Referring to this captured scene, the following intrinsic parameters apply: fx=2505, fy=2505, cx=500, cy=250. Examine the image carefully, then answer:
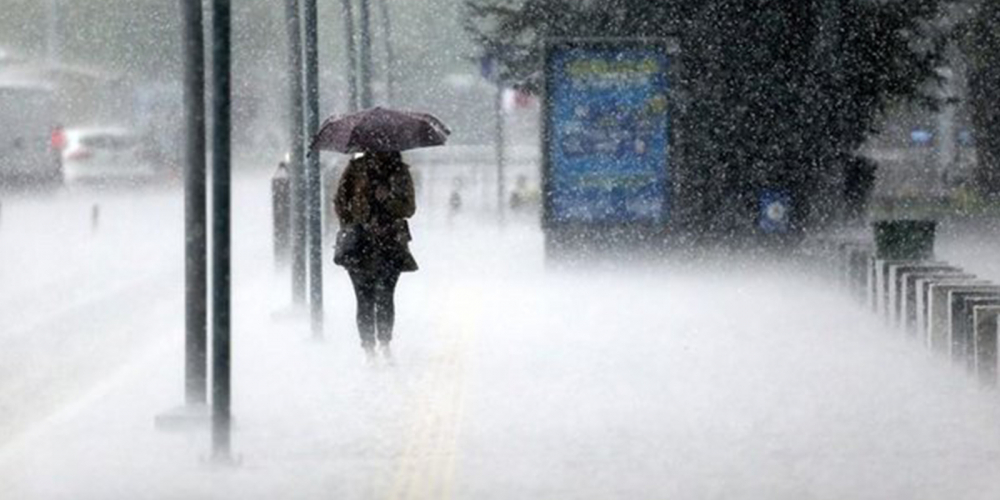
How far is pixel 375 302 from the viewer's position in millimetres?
17406

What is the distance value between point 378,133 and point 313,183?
11.0ft

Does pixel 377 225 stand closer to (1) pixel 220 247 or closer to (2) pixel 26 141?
(1) pixel 220 247

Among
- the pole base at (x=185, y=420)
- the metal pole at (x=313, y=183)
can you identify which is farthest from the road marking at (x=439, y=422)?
the pole base at (x=185, y=420)

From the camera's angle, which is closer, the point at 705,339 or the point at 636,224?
the point at 705,339

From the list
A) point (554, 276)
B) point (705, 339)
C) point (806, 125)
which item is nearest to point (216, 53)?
point (705, 339)

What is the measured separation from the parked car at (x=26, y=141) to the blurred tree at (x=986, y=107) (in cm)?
2133

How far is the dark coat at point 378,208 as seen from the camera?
56.2 ft

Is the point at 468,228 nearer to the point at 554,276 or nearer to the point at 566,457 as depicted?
the point at 554,276

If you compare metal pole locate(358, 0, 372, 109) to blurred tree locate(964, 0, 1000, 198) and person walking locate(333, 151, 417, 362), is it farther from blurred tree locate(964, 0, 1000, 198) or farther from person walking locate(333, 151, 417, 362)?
person walking locate(333, 151, 417, 362)

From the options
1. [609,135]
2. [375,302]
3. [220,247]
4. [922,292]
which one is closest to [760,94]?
[609,135]

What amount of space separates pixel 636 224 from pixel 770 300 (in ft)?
13.5

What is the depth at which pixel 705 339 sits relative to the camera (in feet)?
63.5

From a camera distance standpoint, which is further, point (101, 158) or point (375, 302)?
point (101, 158)

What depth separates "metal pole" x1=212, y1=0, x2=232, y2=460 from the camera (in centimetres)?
1226
